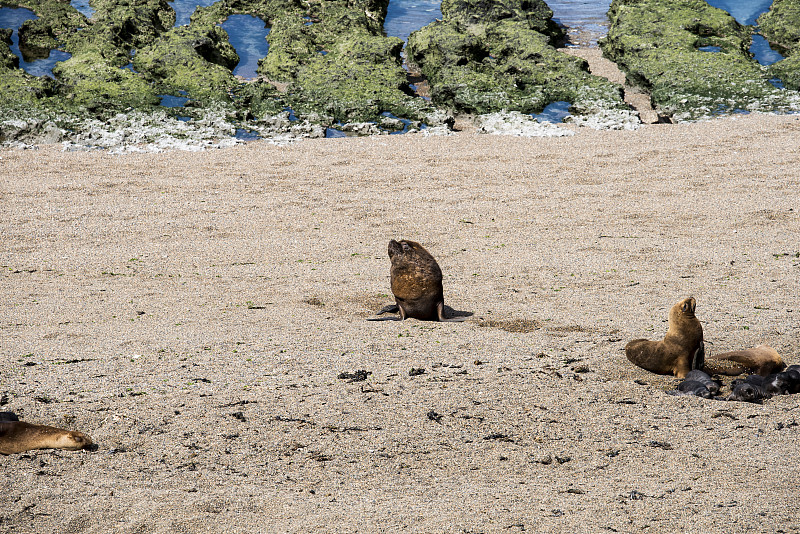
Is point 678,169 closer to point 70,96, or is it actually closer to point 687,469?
point 687,469

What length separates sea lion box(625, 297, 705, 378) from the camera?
4102 millimetres

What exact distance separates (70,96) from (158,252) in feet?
24.5

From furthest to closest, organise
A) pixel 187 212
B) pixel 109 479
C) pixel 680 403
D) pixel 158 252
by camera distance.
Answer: pixel 187 212 → pixel 158 252 → pixel 680 403 → pixel 109 479

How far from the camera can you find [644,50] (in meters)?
15.0

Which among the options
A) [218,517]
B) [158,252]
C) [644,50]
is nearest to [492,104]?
[644,50]

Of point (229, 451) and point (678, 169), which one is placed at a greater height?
point (678, 169)

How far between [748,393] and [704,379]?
245mm

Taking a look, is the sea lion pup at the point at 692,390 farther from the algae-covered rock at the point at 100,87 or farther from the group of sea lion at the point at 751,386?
the algae-covered rock at the point at 100,87

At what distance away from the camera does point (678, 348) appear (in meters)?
4.11

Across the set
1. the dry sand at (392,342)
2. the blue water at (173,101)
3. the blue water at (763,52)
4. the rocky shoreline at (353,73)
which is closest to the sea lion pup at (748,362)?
the dry sand at (392,342)

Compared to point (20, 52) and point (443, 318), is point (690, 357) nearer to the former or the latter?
point (443, 318)

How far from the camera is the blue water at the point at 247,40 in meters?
15.8

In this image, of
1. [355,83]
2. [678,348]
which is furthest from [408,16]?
[678,348]

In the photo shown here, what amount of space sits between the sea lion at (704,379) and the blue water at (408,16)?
14.5 m
